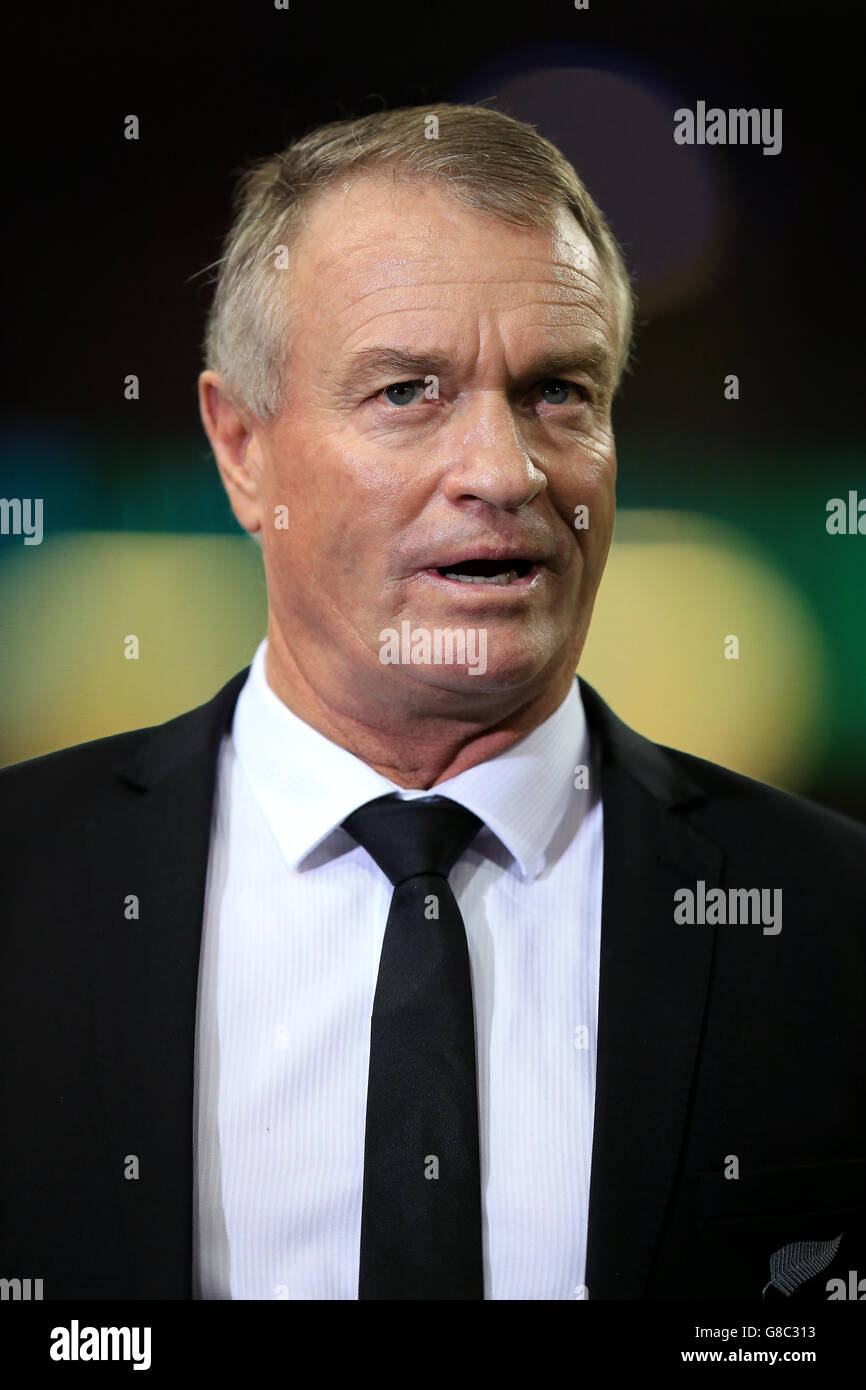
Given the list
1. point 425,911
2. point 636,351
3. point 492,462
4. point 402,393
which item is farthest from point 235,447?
point 425,911

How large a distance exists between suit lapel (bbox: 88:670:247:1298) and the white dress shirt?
0.16 ft

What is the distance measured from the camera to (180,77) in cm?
170

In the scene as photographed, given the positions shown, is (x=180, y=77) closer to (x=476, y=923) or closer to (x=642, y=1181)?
(x=476, y=923)

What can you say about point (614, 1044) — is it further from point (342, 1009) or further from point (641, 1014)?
point (342, 1009)

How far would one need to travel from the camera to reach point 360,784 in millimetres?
1527

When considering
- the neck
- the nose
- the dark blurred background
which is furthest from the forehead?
the neck

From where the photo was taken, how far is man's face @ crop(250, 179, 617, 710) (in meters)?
1.46

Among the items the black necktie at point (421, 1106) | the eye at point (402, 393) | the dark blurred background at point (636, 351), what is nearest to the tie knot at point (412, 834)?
the black necktie at point (421, 1106)

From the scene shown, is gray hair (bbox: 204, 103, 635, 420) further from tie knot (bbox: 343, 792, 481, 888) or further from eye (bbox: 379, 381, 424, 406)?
tie knot (bbox: 343, 792, 481, 888)

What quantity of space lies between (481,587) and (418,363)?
265 millimetres

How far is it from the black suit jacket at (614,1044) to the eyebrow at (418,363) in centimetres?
48

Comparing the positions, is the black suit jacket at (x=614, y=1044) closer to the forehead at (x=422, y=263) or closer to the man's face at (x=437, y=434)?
the man's face at (x=437, y=434)

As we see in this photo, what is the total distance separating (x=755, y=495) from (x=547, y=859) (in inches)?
23.5
